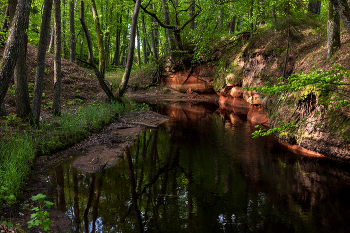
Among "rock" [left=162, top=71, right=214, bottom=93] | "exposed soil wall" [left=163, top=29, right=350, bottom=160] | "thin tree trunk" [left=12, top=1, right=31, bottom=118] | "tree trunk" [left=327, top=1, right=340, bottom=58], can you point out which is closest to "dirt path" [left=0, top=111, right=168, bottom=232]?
"thin tree trunk" [left=12, top=1, right=31, bottom=118]

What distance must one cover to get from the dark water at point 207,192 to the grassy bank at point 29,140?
0.81m

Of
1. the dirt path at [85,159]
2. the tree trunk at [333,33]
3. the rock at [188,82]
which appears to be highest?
the tree trunk at [333,33]

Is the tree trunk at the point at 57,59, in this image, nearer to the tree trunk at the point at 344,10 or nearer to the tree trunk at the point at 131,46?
the tree trunk at the point at 131,46

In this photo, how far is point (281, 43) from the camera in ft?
51.5

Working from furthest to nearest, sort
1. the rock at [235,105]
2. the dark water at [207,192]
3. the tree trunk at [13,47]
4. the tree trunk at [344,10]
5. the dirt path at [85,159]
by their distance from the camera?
the rock at [235,105], the tree trunk at [344,10], the tree trunk at [13,47], the dark water at [207,192], the dirt path at [85,159]

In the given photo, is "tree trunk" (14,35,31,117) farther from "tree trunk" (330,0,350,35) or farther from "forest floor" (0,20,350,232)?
"tree trunk" (330,0,350,35)

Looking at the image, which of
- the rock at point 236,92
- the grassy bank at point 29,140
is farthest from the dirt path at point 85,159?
the rock at point 236,92

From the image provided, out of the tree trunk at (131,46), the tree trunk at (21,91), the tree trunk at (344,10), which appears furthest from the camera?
the tree trunk at (131,46)

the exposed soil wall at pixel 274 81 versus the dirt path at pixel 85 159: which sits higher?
the exposed soil wall at pixel 274 81

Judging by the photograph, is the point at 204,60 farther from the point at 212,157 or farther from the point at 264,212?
the point at 264,212

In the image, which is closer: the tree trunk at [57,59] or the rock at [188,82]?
the tree trunk at [57,59]

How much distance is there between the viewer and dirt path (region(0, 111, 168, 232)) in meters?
4.16

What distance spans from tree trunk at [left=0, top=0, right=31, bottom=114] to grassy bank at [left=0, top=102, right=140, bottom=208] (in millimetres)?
1330

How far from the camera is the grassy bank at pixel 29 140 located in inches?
182
